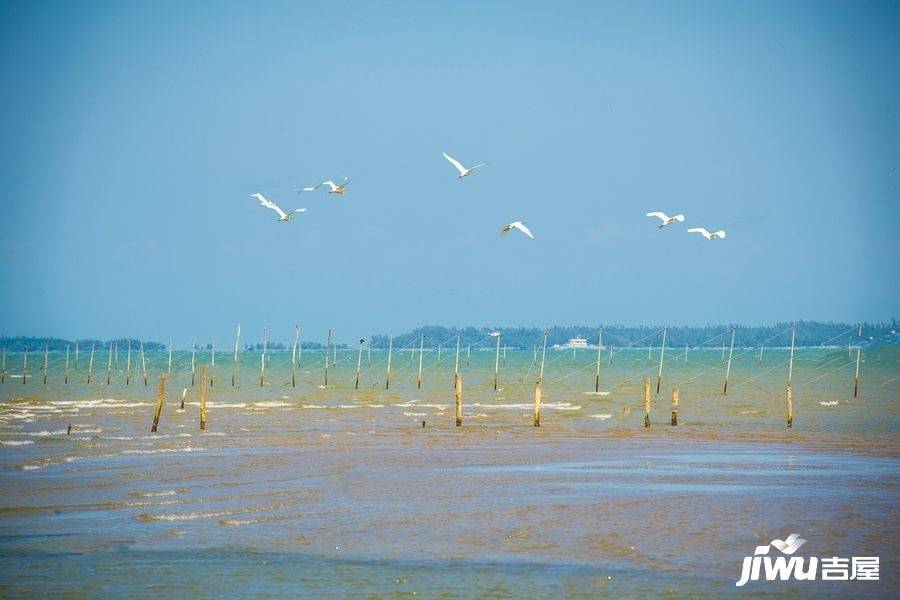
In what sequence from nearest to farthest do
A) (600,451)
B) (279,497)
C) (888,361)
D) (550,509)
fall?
(550,509) < (279,497) < (600,451) < (888,361)

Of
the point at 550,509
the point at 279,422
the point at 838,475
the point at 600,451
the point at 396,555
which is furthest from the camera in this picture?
the point at 279,422

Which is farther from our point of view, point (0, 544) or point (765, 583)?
point (0, 544)

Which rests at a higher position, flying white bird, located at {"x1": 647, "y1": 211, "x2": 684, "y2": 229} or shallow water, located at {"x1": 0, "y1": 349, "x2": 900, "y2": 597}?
flying white bird, located at {"x1": 647, "y1": 211, "x2": 684, "y2": 229}

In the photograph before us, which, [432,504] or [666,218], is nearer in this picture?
[432,504]

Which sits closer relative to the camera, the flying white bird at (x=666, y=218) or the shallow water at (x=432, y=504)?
the shallow water at (x=432, y=504)

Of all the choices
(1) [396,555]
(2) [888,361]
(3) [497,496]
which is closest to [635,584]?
(1) [396,555]

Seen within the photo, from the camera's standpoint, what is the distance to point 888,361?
131 metres

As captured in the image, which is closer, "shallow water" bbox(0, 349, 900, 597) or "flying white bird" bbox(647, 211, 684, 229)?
"shallow water" bbox(0, 349, 900, 597)

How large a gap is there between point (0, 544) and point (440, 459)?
13131mm

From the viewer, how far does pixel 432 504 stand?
20.9 meters

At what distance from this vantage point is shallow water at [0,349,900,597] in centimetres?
1502

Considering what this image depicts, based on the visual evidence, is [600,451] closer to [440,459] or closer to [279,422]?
[440,459]

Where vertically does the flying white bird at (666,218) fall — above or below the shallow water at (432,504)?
above

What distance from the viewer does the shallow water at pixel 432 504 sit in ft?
49.3
